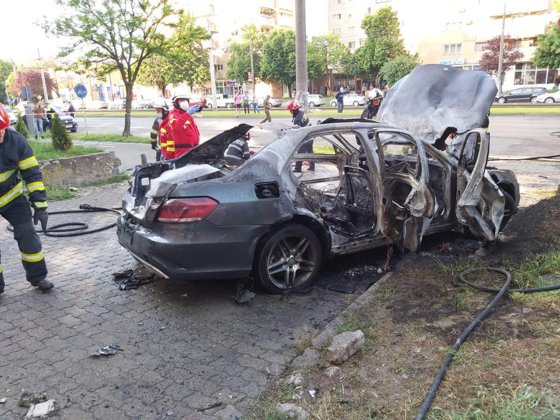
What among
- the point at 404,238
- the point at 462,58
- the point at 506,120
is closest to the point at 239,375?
the point at 404,238

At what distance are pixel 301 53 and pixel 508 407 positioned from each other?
10.4 m

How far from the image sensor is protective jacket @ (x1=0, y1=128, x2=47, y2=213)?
14.0ft

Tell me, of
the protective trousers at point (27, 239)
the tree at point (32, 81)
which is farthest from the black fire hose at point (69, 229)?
the tree at point (32, 81)

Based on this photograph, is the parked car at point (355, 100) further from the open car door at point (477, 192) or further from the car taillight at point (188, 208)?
the car taillight at point (188, 208)

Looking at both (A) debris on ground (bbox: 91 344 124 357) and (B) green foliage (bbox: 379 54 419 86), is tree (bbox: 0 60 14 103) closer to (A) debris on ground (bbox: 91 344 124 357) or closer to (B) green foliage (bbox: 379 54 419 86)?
(B) green foliage (bbox: 379 54 419 86)

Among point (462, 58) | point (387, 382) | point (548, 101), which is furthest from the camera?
point (462, 58)

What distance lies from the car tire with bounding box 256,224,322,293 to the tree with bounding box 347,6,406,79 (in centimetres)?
5364

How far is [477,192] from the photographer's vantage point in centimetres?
432

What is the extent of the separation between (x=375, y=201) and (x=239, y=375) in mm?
2223

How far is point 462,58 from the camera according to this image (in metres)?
58.0

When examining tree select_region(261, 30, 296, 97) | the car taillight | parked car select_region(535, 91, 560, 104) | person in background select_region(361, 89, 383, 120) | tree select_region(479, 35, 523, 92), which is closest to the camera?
the car taillight

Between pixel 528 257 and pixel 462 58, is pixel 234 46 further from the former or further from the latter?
pixel 528 257

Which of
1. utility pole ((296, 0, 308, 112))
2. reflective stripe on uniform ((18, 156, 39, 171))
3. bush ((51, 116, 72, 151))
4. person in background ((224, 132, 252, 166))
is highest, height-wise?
utility pole ((296, 0, 308, 112))

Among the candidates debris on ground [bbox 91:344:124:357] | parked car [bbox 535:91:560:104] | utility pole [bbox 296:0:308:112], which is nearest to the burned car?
debris on ground [bbox 91:344:124:357]
